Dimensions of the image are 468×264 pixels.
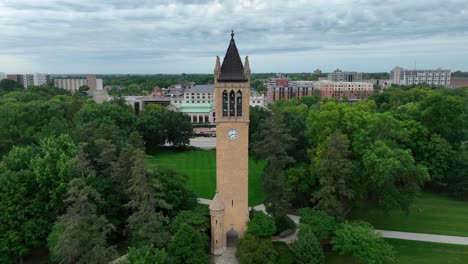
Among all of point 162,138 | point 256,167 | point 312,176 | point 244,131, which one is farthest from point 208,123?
point 244,131

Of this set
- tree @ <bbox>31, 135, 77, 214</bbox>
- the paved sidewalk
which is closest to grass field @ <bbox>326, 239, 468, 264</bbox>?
the paved sidewalk

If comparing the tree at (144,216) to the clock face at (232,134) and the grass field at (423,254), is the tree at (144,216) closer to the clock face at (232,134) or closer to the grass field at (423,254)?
the clock face at (232,134)

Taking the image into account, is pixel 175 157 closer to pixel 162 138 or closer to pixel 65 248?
pixel 162 138

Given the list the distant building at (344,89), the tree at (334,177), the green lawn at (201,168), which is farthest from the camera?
the distant building at (344,89)

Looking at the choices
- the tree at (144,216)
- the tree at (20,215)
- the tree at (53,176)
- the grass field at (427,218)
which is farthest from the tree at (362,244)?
the tree at (20,215)

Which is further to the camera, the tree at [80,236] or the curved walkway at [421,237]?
the curved walkway at [421,237]

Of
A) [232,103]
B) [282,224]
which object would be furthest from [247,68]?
[282,224]

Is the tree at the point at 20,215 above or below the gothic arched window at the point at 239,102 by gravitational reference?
below
